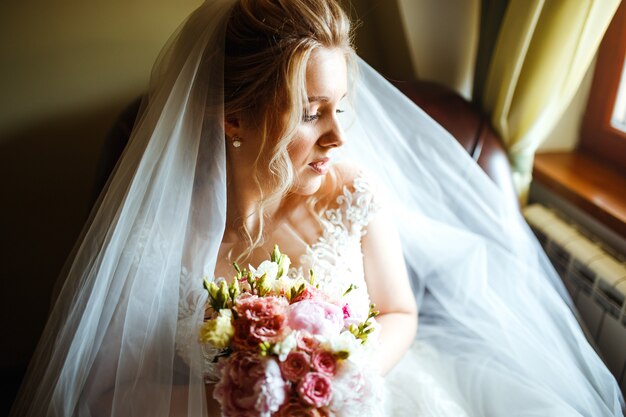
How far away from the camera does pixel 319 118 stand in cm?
116

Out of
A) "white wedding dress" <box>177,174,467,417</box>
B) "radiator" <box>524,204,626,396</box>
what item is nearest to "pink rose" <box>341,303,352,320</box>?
"white wedding dress" <box>177,174,467,417</box>

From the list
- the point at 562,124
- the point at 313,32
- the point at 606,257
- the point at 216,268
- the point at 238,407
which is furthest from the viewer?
the point at 562,124

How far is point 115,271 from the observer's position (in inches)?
44.4

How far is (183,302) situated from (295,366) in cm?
44

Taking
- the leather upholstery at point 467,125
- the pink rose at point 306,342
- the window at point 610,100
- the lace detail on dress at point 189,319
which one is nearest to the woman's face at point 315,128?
the lace detail on dress at point 189,319

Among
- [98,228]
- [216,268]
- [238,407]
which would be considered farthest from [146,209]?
[238,407]

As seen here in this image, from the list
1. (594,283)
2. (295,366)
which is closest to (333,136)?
(295,366)

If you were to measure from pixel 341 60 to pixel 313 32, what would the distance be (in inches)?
3.7

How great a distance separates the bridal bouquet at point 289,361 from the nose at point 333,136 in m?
0.41

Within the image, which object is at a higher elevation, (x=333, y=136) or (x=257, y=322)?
(x=333, y=136)

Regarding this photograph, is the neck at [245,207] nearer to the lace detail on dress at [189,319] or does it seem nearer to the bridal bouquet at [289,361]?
the lace detail on dress at [189,319]

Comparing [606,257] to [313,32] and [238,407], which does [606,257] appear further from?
[238,407]

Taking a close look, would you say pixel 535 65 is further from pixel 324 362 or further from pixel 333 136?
pixel 324 362

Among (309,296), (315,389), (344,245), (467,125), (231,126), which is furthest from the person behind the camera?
(467,125)
